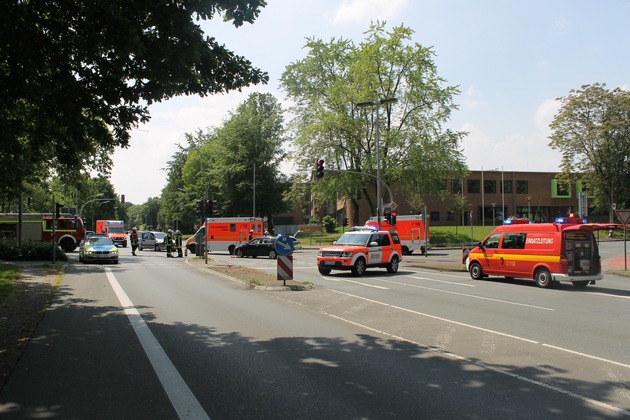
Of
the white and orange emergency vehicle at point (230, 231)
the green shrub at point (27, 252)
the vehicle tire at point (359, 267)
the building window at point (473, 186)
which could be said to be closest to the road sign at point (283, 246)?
the vehicle tire at point (359, 267)

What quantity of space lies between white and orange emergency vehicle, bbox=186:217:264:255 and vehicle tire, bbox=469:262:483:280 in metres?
20.9

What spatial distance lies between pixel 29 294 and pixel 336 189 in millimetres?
33329

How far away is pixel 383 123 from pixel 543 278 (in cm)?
3048

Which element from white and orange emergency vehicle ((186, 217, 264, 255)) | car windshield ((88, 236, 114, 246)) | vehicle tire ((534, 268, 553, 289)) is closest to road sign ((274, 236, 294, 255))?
vehicle tire ((534, 268, 553, 289))

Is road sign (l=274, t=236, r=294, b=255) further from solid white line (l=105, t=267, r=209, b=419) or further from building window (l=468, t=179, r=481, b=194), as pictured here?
building window (l=468, t=179, r=481, b=194)

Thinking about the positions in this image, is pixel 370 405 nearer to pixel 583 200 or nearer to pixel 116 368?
pixel 116 368

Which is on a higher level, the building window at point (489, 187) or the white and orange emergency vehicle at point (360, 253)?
the building window at point (489, 187)

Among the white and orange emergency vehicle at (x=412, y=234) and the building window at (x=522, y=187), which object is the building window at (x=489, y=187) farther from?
the white and orange emergency vehicle at (x=412, y=234)

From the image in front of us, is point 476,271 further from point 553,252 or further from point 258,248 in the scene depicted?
point 258,248

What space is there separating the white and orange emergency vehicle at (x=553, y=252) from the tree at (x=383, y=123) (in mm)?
25889

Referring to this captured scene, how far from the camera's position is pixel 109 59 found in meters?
8.63

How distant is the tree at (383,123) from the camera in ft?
142

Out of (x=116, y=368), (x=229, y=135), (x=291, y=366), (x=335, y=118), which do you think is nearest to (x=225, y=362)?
(x=291, y=366)

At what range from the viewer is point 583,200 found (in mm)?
26312
